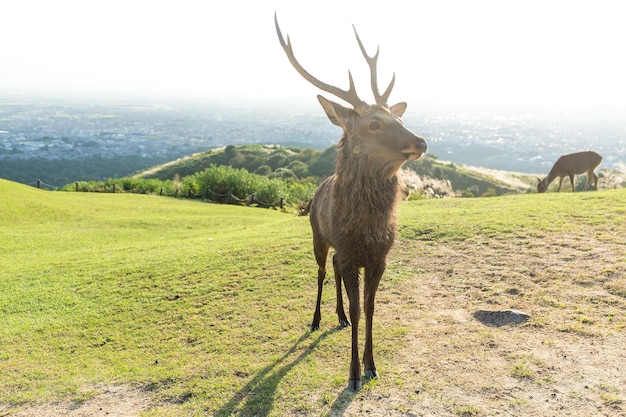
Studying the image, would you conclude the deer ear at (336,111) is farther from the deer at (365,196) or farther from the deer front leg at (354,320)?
the deer front leg at (354,320)

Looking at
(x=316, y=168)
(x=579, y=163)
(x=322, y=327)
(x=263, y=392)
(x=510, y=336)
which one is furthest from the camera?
(x=316, y=168)

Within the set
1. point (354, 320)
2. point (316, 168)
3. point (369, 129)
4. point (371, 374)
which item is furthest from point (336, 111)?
point (316, 168)

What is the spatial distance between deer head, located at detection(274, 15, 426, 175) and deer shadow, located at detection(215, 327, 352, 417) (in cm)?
243

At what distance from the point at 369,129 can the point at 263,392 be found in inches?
116

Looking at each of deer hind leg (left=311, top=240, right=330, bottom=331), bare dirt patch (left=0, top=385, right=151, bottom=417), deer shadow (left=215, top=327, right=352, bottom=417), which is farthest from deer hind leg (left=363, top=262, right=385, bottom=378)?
bare dirt patch (left=0, top=385, right=151, bottom=417)

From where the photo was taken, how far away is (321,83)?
516 cm

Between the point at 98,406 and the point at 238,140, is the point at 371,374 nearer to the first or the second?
the point at 98,406

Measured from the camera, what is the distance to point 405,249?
894 centimetres

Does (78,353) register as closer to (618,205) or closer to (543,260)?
(543,260)

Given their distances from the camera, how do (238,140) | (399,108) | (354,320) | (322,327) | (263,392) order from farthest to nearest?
(238,140) < (322,327) < (399,108) < (354,320) < (263,392)

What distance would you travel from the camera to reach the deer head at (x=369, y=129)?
4457 millimetres

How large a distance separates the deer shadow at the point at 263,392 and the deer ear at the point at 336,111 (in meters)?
2.76

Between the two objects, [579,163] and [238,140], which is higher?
[579,163]

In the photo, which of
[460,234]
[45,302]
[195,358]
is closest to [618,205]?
[460,234]
